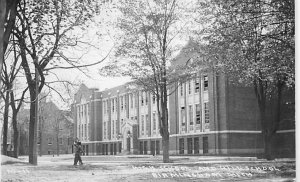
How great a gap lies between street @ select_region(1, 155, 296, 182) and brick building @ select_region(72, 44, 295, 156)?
0.17 m

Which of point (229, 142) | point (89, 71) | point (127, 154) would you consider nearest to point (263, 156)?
point (229, 142)

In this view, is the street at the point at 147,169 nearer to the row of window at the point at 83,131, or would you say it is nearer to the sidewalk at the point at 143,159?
the sidewalk at the point at 143,159

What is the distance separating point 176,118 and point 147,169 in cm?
99

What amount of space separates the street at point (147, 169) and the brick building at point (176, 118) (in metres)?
0.17

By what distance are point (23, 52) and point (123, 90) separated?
1.72m

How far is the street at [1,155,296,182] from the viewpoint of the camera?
5711mm

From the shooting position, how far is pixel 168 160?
6332 millimetres

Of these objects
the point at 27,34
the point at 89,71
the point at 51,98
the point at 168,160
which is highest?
the point at 27,34

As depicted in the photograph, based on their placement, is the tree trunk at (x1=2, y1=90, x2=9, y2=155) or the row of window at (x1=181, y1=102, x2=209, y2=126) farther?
the tree trunk at (x1=2, y1=90, x2=9, y2=155)

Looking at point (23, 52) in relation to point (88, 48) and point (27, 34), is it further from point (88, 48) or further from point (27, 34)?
point (88, 48)

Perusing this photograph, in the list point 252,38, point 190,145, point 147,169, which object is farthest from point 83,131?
point 252,38

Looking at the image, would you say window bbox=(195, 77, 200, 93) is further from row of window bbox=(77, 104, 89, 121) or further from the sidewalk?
row of window bbox=(77, 104, 89, 121)

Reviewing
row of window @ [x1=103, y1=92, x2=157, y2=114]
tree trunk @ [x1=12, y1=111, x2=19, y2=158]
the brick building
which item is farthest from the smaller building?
row of window @ [x1=103, y1=92, x2=157, y2=114]

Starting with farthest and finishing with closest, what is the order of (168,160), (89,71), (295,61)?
(89,71) → (168,160) → (295,61)
